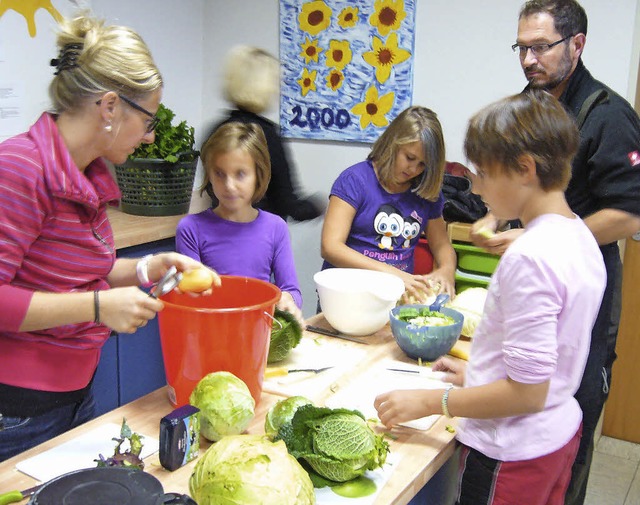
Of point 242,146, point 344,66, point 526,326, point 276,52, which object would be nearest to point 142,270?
point 242,146

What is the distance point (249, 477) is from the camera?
34.6 inches

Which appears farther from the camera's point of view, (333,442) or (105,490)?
(333,442)

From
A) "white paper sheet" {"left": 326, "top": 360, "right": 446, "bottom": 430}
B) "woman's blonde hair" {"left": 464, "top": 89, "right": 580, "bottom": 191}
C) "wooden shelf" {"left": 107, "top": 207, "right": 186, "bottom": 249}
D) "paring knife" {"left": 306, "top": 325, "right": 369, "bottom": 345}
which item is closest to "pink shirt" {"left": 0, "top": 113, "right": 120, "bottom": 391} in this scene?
"white paper sheet" {"left": 326, "top": 360, "right": 446, "bottom": 430}

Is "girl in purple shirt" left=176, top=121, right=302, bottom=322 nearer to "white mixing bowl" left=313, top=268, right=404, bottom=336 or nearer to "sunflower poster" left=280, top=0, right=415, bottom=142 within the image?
"white mixing bowl" left=313, top=268, right=404, bottom=336

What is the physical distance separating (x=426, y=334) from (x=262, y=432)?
20.5 inches

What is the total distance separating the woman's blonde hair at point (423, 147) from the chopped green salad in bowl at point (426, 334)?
2.20 feet

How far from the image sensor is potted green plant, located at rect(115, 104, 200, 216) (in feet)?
8.93

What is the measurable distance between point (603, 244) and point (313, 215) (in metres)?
1.04

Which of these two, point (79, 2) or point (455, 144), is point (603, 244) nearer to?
point (455, 144)

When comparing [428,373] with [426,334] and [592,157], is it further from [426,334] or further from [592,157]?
[592,157]

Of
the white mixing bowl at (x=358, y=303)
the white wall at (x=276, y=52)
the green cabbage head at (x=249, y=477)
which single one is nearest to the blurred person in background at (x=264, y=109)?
the white wall at (x=276, y=52)

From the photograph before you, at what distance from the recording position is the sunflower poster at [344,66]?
3.22m

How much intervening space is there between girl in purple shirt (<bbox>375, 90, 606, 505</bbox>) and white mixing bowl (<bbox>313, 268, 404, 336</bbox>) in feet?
1.46

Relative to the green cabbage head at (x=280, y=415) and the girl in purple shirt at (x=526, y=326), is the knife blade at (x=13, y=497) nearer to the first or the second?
the green cabbage head at (x=280, y=415)
